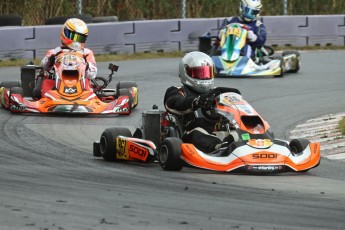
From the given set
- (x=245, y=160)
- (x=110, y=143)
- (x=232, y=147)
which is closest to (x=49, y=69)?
(x=110, y=143)

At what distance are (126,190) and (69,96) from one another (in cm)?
589

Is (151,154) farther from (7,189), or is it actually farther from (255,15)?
(255,15)

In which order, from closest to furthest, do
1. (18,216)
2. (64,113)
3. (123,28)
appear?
(18,216), (64,113), (123,28)

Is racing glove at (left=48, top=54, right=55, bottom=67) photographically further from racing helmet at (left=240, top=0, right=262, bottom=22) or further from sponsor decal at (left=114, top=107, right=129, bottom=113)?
→ racing helmet at (left=240, top=0, right=262, bottom=22)

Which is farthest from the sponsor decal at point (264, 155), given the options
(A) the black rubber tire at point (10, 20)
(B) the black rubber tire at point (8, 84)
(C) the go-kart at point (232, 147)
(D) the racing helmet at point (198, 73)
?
(A) the black rubber tire at point (10, 20)

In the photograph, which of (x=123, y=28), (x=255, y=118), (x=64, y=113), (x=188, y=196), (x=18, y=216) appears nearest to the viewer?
(x=18, y=216)

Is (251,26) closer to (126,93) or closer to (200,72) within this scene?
(126,93)

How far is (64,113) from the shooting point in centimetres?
1389

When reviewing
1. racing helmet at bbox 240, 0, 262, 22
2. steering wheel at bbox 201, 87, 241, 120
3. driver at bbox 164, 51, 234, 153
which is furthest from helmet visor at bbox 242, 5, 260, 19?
steering wheel at bbox 201, 87, 241, 120

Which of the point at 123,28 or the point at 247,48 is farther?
the point at 123,28

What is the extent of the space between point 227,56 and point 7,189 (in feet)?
36.5


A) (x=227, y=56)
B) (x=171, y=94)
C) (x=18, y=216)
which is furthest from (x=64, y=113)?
(x=18, y=216)

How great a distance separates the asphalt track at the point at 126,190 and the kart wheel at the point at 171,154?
0.08 m

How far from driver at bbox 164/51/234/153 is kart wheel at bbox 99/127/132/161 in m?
0.48
